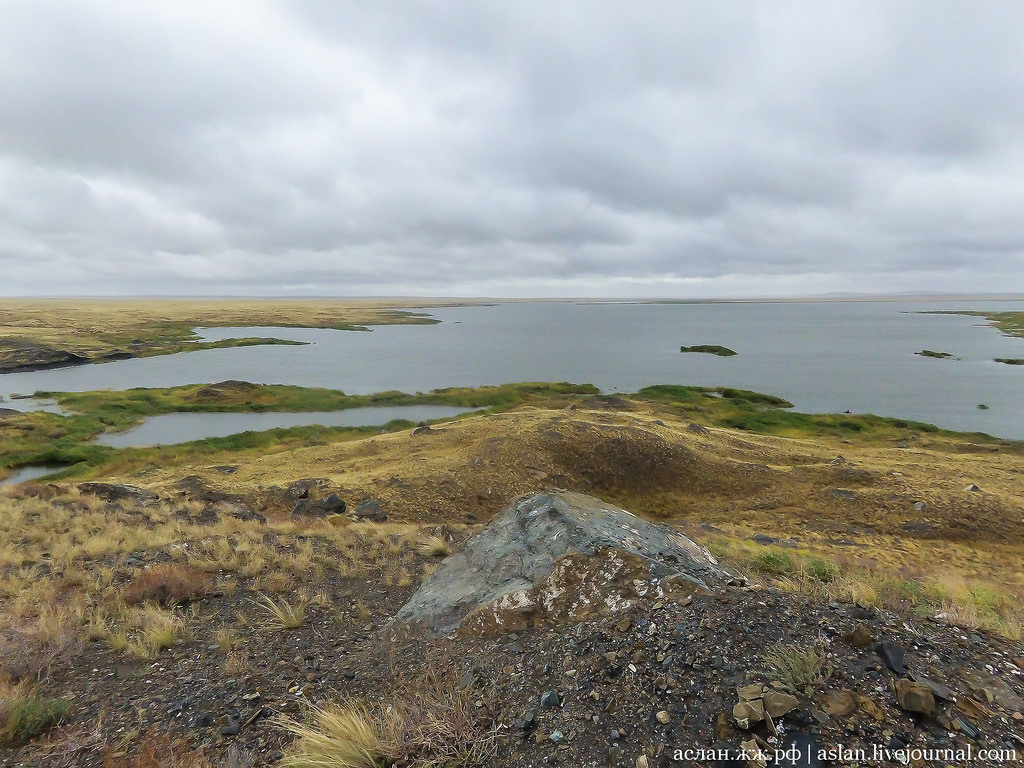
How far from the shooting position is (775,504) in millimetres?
21281

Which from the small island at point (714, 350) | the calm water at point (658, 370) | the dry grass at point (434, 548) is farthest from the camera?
the small island at point (714, 350)

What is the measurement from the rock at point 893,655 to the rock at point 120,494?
64.1 ft

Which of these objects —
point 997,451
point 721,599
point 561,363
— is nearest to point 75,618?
point 721,599

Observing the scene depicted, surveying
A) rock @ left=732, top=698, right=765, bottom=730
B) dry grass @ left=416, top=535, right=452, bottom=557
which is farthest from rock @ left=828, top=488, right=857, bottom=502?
rock @ left=732, top=698, right=765, bottom=730

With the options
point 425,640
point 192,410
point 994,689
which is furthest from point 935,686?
point 192,410

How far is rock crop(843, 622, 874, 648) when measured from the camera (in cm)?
432

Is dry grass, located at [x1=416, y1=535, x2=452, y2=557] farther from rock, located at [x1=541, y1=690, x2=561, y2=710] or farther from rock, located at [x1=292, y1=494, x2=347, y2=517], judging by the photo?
rock, located at [x1=541, y1=690, x2=561, y2=710]

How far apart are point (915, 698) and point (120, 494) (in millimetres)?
21646

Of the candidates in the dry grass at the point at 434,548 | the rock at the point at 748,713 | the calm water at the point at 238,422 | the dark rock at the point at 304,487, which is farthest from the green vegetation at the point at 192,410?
the rock at the point at 748,713

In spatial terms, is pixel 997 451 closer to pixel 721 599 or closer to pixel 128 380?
pixel 721 599

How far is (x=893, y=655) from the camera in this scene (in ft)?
13.3

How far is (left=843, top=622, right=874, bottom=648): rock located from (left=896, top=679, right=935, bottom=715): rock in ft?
1.94

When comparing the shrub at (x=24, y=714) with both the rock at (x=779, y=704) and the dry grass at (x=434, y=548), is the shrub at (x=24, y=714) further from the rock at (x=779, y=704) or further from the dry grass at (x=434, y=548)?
the dry grass at (x=434, y=548)

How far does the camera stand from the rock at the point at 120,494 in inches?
664
